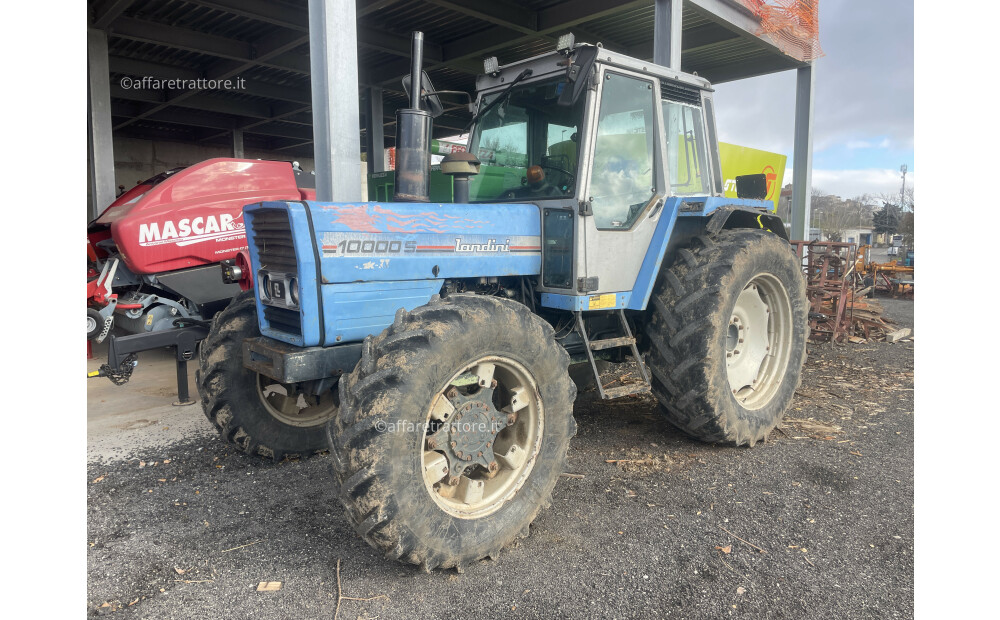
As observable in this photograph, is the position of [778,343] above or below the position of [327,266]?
below

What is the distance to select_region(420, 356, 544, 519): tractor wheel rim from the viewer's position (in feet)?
9.00

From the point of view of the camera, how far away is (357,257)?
294 centimetres

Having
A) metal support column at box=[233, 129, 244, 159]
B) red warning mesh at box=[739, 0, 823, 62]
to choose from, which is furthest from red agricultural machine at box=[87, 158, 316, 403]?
metal support column at box=[233, 129, 244, 159]

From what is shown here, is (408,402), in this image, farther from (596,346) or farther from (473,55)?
(473,55)

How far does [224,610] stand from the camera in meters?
2.51

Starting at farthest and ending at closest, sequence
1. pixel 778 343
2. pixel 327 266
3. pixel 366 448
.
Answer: pixel 778 343, pixel 327 266, pixel 366 448

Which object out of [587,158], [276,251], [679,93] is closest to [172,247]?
[276,251]

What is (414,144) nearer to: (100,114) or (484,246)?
(484,246)

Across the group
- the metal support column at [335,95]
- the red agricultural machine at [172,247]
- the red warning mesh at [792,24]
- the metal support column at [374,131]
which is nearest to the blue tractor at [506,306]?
the metal support column at [335,95]

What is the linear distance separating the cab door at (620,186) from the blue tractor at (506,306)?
0.01 metres

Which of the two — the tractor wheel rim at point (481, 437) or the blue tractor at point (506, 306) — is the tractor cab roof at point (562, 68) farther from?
the tractor wheel rim at point (481, 437)

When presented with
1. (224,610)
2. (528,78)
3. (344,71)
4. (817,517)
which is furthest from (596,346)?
(344,71)

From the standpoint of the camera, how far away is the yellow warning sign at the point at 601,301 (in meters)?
3.62

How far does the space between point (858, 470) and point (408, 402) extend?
3.08 meters
